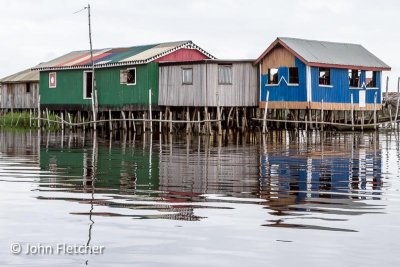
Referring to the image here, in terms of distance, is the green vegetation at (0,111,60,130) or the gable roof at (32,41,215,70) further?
the green vegetation at (0,111,60,130)

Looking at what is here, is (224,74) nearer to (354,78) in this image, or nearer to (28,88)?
(354,78)

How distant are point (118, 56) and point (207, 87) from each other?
27.2 feet

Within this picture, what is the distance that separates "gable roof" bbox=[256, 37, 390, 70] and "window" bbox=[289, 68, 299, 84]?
917 millimetres

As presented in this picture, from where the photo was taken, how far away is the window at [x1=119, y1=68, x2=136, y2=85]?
45194mm

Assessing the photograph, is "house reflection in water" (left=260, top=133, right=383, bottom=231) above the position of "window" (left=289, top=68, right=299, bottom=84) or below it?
below

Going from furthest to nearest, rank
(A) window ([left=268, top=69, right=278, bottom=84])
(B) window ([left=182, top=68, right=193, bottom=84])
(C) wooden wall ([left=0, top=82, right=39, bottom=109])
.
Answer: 1. (C) wooden wall ([left=0, top=82, right=39, bottom=109])
2. (A) window ([left=268, top=69, right=278, bottom=84])
3. (B) window ([left=182, top=68, right=193, bottom=84])

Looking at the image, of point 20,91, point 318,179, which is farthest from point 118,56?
point 318,179

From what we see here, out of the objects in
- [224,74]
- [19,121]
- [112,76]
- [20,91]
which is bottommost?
[19,121]

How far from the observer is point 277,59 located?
138 ft

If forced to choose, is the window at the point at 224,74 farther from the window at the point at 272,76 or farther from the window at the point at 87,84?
the window at the point at 87,84

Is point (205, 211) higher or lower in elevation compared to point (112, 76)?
lower

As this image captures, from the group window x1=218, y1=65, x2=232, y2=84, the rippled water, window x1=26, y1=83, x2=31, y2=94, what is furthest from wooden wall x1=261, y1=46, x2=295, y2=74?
window x1=26, y1=83, x2=31, y2=94

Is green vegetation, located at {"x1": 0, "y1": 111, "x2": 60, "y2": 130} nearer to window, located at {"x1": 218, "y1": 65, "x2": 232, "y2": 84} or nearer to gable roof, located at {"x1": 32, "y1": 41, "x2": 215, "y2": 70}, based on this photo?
gable roof, located at {"x1": 32, "y1": 41, "x2": 215, "y2": 70}

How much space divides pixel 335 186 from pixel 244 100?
27.3 m
